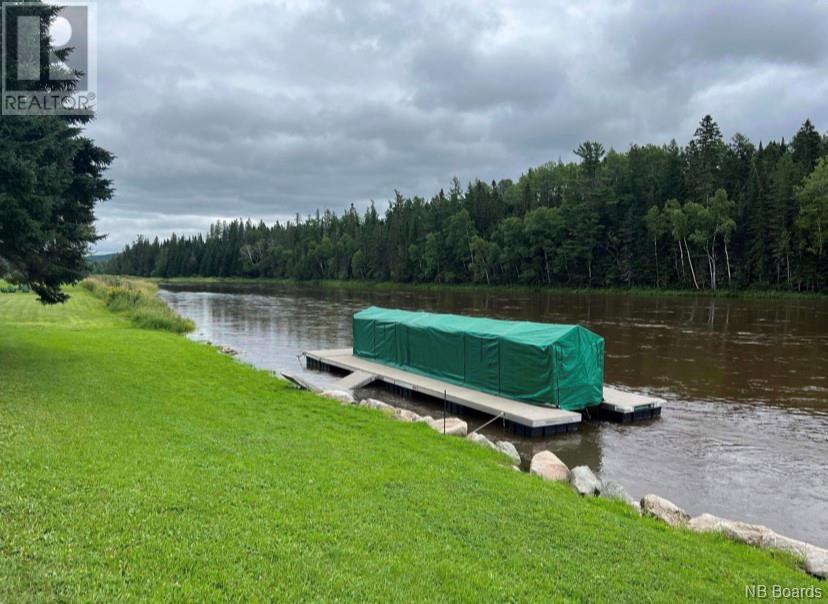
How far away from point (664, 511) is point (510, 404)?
793 centimetres

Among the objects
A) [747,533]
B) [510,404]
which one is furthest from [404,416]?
[747,533]

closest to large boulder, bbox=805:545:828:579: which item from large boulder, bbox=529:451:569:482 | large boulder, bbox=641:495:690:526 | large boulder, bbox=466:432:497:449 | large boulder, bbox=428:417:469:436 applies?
large boulder, bbox=641:495:690:526

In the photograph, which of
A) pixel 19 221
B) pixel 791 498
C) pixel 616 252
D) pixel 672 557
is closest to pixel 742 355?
pixel 791 498

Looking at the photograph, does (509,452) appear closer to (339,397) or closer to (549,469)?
(549,469)

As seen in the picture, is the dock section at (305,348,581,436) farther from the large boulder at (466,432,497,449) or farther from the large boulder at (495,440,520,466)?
the large boulder at (466,432,497,449)

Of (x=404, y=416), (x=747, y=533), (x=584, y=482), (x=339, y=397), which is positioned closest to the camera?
(x=747, y=533)

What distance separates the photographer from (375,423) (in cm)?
1304

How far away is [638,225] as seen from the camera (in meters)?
79.8

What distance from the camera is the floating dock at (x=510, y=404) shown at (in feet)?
52.0

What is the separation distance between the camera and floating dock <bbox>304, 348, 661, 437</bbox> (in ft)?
52.0

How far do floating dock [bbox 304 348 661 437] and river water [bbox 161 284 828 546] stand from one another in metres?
0.40

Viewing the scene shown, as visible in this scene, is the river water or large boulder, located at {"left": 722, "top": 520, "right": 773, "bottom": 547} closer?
large boulder, located at {"left": 722, "top": 520, "right": 773, "bottom": 547}

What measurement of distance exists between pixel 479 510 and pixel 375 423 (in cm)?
581

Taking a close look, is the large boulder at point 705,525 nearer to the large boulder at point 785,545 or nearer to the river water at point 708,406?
the large boulder at point 785,545
